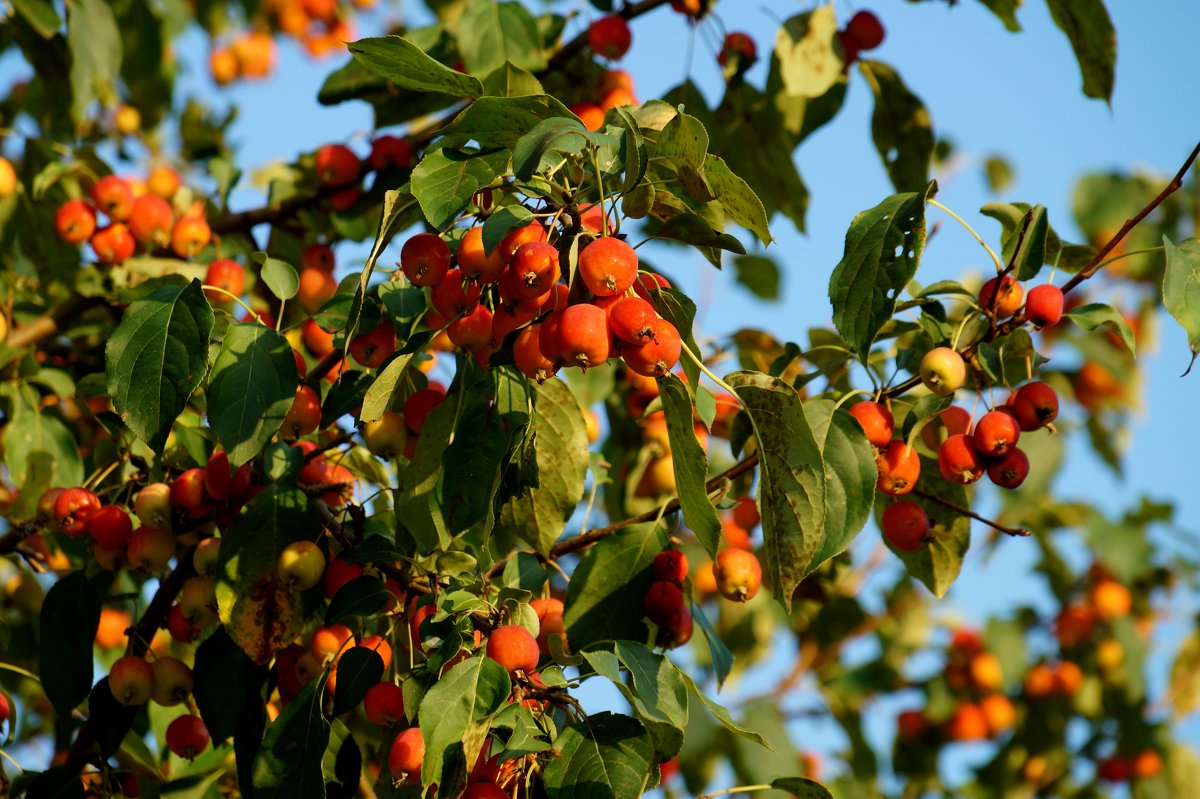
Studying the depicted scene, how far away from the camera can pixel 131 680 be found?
2297 mm

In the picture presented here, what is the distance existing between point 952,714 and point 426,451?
4.20m

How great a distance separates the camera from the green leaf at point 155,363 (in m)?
2.04

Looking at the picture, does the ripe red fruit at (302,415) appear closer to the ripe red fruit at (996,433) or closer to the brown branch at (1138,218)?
the ripe red fruit at (996,433)

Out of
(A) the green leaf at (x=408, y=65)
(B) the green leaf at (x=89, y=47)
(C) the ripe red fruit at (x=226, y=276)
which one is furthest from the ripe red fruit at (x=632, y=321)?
(B) the green leaf at (x=89, y=47)

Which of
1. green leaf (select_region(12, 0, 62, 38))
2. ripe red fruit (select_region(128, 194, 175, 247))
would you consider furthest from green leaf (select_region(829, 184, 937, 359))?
green leaf (select_region(12, 0, 62, 38))

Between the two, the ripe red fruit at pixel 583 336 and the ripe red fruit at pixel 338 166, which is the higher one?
the ripe red fruit at pixel 338 166

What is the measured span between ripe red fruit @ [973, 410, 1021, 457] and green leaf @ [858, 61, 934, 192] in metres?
1.41

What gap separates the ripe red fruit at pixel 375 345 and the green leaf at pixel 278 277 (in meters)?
0.18

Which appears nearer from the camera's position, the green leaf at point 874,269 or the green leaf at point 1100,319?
the green leaf at point 874,269

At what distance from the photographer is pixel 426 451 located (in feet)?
6.89

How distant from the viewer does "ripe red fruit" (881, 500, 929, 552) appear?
7.82 feet

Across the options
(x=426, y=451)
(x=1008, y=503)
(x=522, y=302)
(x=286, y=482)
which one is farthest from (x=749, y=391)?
(x=1008, y=503)

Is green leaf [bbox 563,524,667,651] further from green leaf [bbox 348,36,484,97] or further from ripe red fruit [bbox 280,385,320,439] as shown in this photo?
green leaf [bbox 348,36,484,97]

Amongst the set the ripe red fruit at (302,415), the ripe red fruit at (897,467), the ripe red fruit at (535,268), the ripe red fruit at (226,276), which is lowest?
the ripe red fruit at (302,415)
